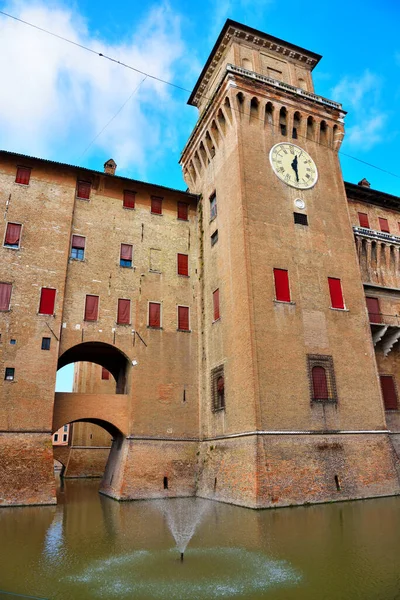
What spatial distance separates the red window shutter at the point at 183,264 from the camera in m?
26.0

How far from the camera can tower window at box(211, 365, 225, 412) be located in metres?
21.7

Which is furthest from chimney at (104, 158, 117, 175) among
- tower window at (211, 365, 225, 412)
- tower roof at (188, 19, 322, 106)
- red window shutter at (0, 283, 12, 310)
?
tower window at (211, 365, 225, 412)

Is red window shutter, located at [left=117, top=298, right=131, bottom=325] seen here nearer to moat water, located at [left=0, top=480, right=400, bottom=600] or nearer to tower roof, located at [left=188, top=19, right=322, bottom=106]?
moat water, located at [left=0, top=480, right=400, bottom=600]

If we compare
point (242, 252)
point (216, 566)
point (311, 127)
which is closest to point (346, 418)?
point (242, 252)

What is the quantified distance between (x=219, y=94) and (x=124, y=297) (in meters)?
13.0

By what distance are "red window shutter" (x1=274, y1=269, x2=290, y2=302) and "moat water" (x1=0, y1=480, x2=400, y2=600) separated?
937 centimetres

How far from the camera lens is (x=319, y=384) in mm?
20250

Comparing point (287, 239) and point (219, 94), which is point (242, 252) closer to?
point (287, 239)

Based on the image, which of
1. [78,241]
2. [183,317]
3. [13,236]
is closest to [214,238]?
[183,317]

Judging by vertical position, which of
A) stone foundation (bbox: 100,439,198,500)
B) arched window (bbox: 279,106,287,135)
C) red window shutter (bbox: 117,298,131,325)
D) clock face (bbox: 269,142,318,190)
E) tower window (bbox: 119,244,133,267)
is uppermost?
arched window (bbox: 279,106,287,135)

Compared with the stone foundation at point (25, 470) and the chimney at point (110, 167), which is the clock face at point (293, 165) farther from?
the stone foundation at point (25, 470)

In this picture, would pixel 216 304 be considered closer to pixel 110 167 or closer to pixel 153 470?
pixel 153 470

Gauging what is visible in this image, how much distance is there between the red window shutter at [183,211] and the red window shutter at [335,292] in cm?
996

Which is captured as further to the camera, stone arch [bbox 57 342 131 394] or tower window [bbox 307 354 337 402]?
stone arch [bbox 57 342 131 394]
